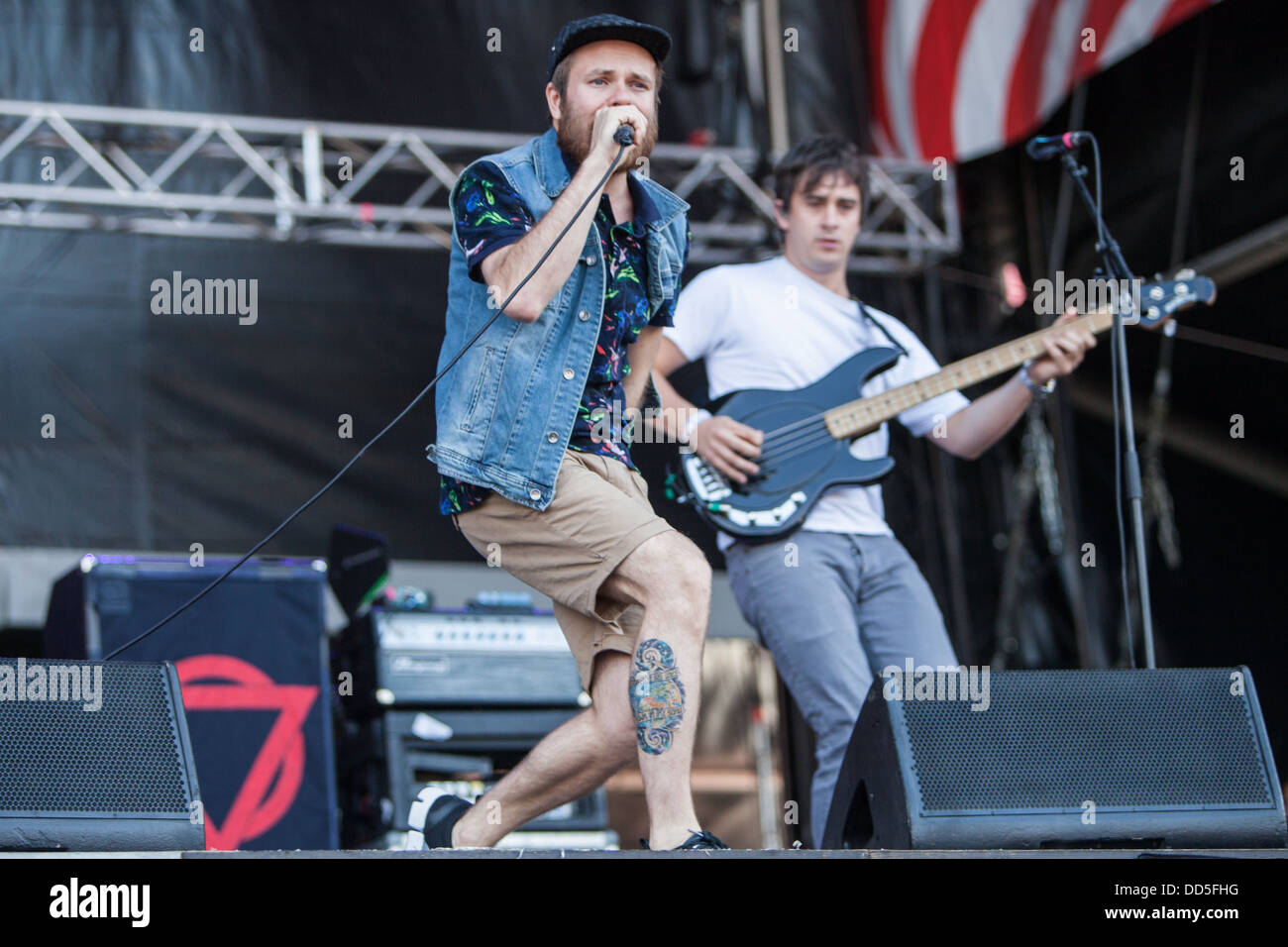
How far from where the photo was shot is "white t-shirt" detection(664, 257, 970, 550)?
13.8ft

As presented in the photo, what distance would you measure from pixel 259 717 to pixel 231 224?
2.23 meters

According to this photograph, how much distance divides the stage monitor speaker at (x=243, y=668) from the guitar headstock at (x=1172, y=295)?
2718mm

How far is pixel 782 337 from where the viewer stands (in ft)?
13.9

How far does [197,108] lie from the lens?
20.6 feet

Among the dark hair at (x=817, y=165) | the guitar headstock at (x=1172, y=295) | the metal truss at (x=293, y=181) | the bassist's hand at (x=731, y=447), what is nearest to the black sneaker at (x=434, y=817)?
the bassist's hand at (x=731, y=447)

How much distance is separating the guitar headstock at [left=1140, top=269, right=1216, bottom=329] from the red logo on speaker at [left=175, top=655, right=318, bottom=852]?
2.78 m

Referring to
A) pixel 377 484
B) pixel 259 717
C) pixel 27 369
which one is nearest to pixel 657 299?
pixel 259 717

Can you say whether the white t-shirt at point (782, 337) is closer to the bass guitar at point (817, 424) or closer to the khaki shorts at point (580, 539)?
the bass guitar at point (817, 424)

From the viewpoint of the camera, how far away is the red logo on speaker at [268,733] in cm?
472

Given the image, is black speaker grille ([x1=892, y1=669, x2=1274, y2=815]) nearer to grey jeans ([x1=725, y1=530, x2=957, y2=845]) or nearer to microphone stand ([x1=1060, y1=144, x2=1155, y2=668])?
microphone stand ([x1=1060, y1=144, x2=1155, y2=668])

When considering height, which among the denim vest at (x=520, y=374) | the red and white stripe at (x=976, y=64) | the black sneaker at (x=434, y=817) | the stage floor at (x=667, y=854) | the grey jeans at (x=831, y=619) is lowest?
the stage floor at (x=667, y=854)

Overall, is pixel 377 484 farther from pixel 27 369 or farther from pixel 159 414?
pixel 27 369

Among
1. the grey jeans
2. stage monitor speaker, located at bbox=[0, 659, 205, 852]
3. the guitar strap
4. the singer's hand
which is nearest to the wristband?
the grey jeans

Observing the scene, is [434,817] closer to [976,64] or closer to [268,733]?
[268,733]
